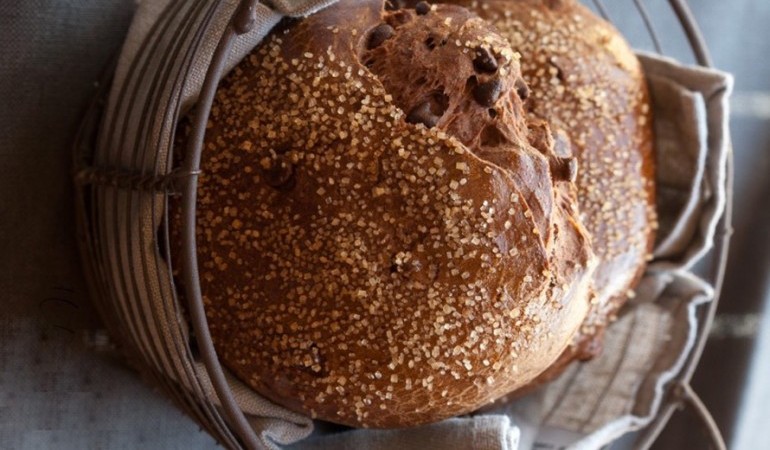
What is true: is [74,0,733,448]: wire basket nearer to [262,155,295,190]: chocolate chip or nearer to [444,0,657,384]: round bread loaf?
[262,155,295,190]: chocolate chip

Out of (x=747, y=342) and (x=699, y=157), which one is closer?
(x=699, y=157)

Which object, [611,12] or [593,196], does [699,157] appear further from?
[611,12]

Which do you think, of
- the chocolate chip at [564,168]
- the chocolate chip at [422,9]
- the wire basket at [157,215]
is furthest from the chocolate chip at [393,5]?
the chocolate chip at [564,168]

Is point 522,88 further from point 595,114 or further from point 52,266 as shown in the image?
point 52,266

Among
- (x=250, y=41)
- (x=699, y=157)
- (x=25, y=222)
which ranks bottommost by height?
(x=25, y=222)

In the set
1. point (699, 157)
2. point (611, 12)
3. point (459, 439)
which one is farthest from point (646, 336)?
point (611, 12)

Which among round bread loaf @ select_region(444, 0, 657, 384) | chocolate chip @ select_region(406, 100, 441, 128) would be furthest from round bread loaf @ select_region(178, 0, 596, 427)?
round bread loaf @ select_region(444, 0, 657, 384)

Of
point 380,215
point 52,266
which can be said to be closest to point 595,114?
point 380,215
